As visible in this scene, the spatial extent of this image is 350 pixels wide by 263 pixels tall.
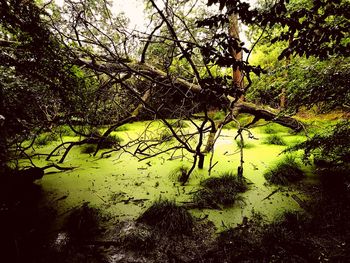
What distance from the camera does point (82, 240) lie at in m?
1.89

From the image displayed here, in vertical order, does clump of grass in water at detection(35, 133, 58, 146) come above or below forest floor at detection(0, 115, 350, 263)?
above

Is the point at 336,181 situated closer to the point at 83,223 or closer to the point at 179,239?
the point at 179,239

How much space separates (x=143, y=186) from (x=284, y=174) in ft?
5.67

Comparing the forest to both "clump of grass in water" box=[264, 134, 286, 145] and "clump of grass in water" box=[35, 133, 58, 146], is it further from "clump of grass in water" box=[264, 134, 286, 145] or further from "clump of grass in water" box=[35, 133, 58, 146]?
"clump of grass in water" box=[35, 133, 58, 146]

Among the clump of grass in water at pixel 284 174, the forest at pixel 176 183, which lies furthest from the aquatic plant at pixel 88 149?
the clump of grass in water at pixel 284 174

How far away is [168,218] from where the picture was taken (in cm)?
207

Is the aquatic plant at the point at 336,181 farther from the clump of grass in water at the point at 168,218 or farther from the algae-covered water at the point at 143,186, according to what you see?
the clump of grass in water at the point at 168,218

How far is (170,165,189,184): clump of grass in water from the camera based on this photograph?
283cm

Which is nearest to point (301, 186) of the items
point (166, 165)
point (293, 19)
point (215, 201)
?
point (215, 201)

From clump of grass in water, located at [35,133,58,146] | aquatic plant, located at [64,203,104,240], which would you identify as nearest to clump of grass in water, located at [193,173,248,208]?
aquatic plant, located at [64,203,104,240]

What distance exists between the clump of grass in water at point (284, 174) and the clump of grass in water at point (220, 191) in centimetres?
→ 35

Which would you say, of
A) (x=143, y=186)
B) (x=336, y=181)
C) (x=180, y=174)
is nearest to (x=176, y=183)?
(x=180, y=174)

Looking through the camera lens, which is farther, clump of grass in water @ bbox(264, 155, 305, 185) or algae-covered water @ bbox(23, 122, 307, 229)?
clump of grass in water @ bbox(264, 155, 305, 185)

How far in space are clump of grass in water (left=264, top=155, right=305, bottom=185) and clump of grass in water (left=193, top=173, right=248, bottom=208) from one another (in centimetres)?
35
